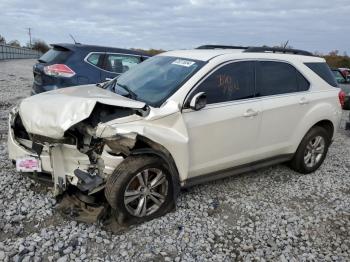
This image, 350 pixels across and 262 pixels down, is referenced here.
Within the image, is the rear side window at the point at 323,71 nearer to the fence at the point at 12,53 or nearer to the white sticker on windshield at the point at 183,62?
the white sticker on windshield at the point at 183,62

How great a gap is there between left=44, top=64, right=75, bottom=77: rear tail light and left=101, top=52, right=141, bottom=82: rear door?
0.70 m

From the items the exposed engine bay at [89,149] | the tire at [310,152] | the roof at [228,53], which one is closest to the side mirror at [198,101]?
the exposed engine bay at [89,149]

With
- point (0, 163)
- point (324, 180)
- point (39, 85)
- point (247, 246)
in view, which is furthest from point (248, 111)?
point (39, 85)

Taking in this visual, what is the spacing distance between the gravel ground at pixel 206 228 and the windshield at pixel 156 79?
131cm

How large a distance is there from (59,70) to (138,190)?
425 centimetres

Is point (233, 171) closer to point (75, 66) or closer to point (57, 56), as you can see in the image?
point (75, 66)

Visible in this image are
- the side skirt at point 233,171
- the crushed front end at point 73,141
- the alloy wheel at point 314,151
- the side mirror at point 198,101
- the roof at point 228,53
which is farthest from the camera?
the alloy wheel at point 314,151

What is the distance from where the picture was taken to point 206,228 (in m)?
3.87

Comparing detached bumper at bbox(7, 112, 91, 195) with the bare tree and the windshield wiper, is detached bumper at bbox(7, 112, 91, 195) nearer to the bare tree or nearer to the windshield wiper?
the windshield wiper

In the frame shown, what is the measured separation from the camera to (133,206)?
149 inches

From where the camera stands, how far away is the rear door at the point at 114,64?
7641 mm

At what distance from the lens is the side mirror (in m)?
3.84

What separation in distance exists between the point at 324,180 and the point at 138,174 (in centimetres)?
326

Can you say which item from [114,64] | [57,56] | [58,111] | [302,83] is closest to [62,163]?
[58,111]
